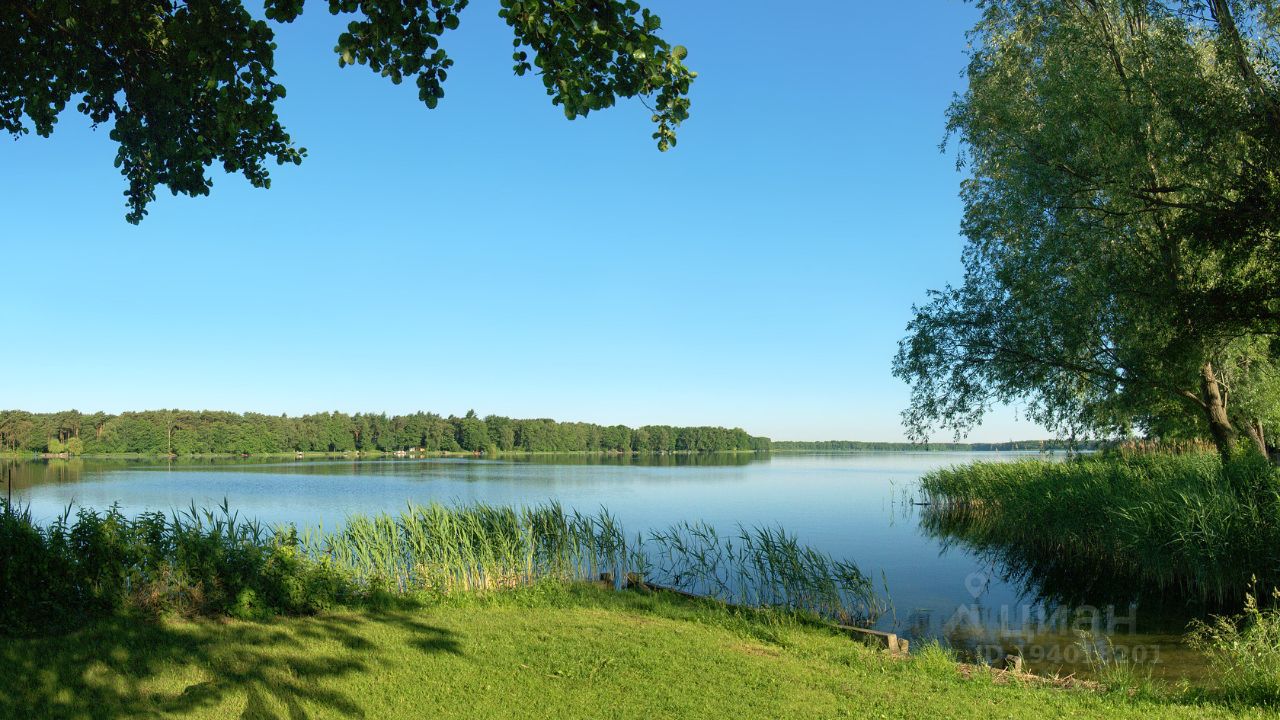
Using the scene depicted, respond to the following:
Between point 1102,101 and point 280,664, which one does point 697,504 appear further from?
point 280,664

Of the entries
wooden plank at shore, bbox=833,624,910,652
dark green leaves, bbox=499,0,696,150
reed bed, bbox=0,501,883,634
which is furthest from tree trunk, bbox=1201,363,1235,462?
dark green leaves, bbox=499,0,696,150

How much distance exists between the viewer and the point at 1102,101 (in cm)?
1502

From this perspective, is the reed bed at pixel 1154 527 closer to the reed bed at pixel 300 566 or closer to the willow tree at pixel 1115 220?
the willow tree at pixel 1115 220

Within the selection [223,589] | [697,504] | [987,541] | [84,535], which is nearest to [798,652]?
[223,589]

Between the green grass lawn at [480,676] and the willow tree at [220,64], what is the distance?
15.7 feet

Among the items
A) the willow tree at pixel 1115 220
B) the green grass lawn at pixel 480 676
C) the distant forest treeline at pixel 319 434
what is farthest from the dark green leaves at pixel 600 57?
the distant forest treeline at pixel 319 434

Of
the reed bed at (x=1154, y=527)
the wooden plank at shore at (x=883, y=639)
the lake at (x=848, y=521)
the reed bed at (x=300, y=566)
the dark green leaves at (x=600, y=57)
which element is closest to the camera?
the dark green leaves at (x=600, y=57)

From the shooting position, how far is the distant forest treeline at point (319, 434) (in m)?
125

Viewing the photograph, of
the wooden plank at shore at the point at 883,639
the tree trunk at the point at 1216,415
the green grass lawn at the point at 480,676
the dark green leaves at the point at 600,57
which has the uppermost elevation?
the dark green leaves at the point at 600,57

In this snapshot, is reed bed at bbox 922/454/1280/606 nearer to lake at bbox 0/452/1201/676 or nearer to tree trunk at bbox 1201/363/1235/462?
tree trunk at bbox 1201/363/1235/462

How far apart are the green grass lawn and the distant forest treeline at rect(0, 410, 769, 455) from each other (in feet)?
463

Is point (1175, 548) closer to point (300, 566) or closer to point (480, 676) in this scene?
point (480, 676)

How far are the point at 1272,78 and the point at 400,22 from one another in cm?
1542

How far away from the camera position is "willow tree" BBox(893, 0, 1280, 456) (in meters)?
13.1
